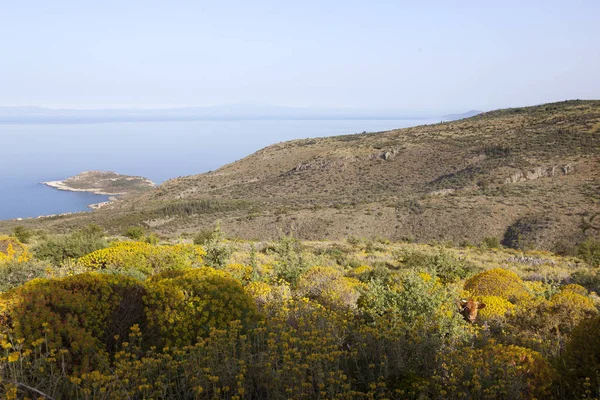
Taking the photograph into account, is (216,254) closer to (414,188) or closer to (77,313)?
(77,313)

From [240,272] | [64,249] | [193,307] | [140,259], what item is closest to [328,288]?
[240,272]

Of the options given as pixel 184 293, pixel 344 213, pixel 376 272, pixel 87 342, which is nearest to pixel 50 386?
pixel 87 342

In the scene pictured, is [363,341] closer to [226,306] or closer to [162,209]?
[226,306]

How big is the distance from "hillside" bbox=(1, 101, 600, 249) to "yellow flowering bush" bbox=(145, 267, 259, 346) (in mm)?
23102

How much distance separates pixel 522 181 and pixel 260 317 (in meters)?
39.4

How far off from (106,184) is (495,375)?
12750cm

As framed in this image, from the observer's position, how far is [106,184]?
390 feet

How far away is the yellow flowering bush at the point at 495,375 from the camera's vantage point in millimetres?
3418

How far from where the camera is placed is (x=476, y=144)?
52281 millimetres

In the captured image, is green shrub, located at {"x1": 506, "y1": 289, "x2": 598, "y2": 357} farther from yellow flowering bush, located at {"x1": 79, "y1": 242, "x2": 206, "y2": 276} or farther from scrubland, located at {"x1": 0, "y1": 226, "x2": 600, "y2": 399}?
yellow flowering bush, located at {"x1": 79, "y1": 242, "x2": 206, "y2": 276}

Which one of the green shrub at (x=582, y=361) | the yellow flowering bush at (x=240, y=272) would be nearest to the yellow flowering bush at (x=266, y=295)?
the yellow flowering bush at (x=240, y=272)

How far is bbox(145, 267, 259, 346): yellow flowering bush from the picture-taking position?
467 centimetres

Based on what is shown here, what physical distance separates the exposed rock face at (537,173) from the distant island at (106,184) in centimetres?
8845

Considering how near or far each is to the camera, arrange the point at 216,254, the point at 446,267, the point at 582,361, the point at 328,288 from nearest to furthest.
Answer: the point at 582,361 → the point at 328,288 → the point at 216,254 → the point at 446,267
